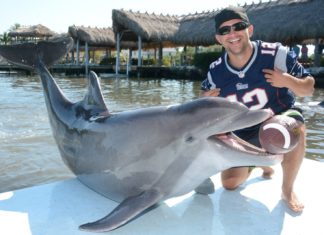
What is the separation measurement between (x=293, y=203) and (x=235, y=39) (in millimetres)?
1279

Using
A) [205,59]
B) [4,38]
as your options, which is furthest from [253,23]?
[4,38]

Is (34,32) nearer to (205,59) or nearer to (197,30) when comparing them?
(197,30)

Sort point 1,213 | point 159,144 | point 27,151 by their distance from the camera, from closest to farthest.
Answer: point 159,144, point 1,213, point 27,151

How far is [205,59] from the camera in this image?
25.7 metres

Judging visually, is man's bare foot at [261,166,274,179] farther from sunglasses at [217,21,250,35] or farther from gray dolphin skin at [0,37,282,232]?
sunglasses at [217,21,250,35]

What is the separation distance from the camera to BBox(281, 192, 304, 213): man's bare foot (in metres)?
2.65

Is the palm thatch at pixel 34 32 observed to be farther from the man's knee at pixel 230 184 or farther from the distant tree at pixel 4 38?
the man's knee at pixel 230 184

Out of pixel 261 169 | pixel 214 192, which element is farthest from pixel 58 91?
pixel 261 169

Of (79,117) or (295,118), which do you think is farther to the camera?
(79,117)

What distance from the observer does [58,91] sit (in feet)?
12.0

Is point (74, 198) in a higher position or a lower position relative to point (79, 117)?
lower

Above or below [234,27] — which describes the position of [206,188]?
below

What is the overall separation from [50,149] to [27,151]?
0.36 meters

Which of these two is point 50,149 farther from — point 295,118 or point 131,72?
point 131,72
